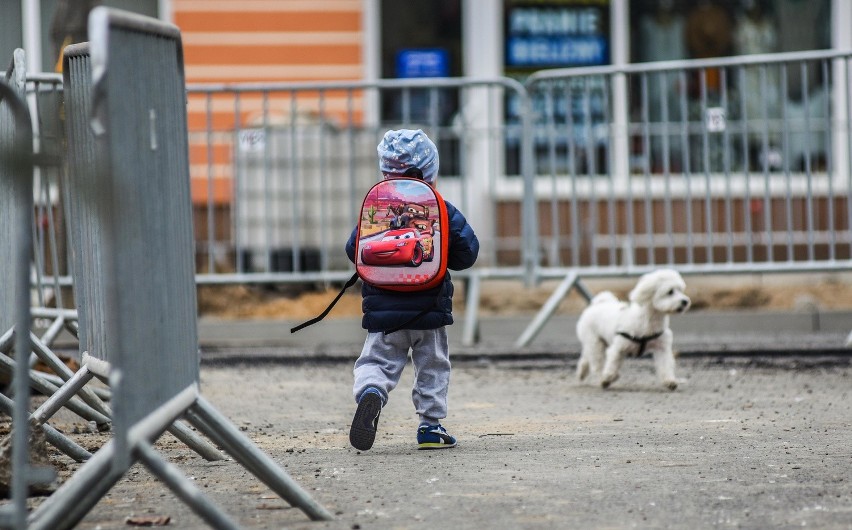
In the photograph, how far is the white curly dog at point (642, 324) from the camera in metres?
6.58

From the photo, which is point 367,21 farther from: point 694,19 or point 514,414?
point 514,414

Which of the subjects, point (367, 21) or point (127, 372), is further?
point (367, 21)

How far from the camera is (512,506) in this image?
4008 millimetres

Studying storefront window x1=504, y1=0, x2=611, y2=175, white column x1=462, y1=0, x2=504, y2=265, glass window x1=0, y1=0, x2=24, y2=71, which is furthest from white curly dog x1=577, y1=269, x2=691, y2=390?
glass window x1=0, y1=0, x2=24, y2=71

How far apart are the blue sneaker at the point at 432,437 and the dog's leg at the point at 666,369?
1.91 meters

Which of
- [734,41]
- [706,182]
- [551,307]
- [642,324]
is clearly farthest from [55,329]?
[734,41]

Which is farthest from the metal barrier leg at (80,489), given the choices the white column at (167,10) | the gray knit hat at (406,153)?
the white column at (167,10)

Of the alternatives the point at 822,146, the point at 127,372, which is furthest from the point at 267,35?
the point at 127,372

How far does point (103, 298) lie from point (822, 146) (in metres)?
8.01

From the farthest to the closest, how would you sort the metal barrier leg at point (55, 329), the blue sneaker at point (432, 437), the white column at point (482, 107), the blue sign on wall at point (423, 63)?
the blue sign on wall at point (423, 63) < the white column at point (482, 107) < the metal barrier leg at point (55, 329) < the blue sneaker at point (432, 437)

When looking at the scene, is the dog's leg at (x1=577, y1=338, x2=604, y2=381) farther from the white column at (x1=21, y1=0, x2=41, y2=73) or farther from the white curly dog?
the white column at (x1=21, y1=0, x2=41, y2=73)

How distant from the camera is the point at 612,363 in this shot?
6.76 metres

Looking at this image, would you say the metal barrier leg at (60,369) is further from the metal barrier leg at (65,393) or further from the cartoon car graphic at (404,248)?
the cartoon car graphic at (404,248)

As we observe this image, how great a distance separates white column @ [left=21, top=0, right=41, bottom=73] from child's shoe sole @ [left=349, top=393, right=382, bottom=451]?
966cm
